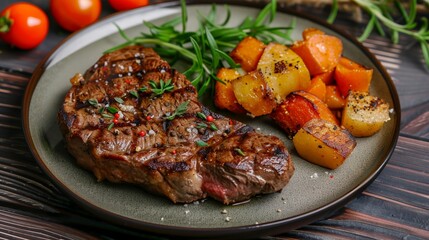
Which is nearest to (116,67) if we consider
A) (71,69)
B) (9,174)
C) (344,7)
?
(71,69)

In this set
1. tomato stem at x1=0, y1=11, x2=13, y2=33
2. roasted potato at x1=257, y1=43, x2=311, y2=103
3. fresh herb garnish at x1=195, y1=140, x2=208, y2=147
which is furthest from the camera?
tomato stem at x1=0, y1=11, x2=13, y2=33

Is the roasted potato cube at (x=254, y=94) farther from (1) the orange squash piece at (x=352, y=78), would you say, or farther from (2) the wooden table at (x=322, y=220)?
(2) the wooden table at (x=322, y=220)

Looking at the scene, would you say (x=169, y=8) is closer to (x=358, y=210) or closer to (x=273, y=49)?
(x=273, y=49)

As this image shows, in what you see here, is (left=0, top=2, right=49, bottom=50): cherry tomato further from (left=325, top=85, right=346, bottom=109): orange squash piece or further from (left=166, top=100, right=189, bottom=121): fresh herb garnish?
(left=325, top=85, right=346, bottom=109): orange squash piece

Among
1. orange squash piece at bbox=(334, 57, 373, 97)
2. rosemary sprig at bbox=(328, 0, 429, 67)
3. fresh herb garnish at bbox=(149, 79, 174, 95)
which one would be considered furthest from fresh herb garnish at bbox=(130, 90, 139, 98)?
rosemary sprig at bbox=(328, 0, 429, 67)

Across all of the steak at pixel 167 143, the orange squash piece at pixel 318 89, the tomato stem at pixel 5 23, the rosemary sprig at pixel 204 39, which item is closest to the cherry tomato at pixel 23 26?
the tomato stem at pixel 5 23

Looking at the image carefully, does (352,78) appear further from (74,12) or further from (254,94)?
(74,12)
